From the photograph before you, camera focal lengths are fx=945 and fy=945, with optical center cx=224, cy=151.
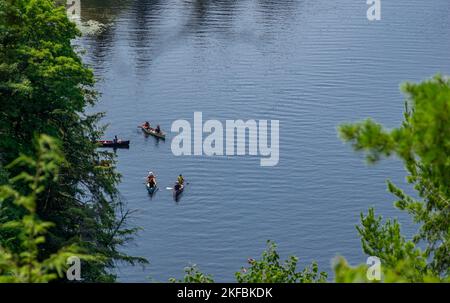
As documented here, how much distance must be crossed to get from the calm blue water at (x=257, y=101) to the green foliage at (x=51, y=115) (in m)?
18.6

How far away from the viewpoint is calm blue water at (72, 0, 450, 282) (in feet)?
243

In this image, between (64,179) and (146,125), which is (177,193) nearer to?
(146,125)

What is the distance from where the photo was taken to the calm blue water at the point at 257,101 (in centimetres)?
7406

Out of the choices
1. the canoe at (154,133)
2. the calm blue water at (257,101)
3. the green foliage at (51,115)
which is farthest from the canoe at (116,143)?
the green foliage at (51,115)

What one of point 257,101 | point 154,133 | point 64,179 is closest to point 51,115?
point 64,179

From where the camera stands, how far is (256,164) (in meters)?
87.3

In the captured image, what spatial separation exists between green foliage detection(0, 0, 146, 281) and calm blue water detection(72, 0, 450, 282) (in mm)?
18612

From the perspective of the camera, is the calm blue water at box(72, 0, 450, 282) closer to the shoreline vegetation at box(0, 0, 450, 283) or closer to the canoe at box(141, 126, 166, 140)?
the canoe at box(141, 126, 166, 140)

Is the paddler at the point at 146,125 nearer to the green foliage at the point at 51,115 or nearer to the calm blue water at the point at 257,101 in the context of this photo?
the calm blue water at the point at 257,101

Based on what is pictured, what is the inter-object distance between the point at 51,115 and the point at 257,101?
188 feet

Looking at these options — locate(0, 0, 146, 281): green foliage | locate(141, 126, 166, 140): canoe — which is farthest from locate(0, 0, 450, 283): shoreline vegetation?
locate(141, 126, 166, 140): canoe

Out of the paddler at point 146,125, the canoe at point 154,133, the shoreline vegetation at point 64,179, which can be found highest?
the paddler at point 146,125

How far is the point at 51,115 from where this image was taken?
45.2 meters

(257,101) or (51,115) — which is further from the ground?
(257,101)
